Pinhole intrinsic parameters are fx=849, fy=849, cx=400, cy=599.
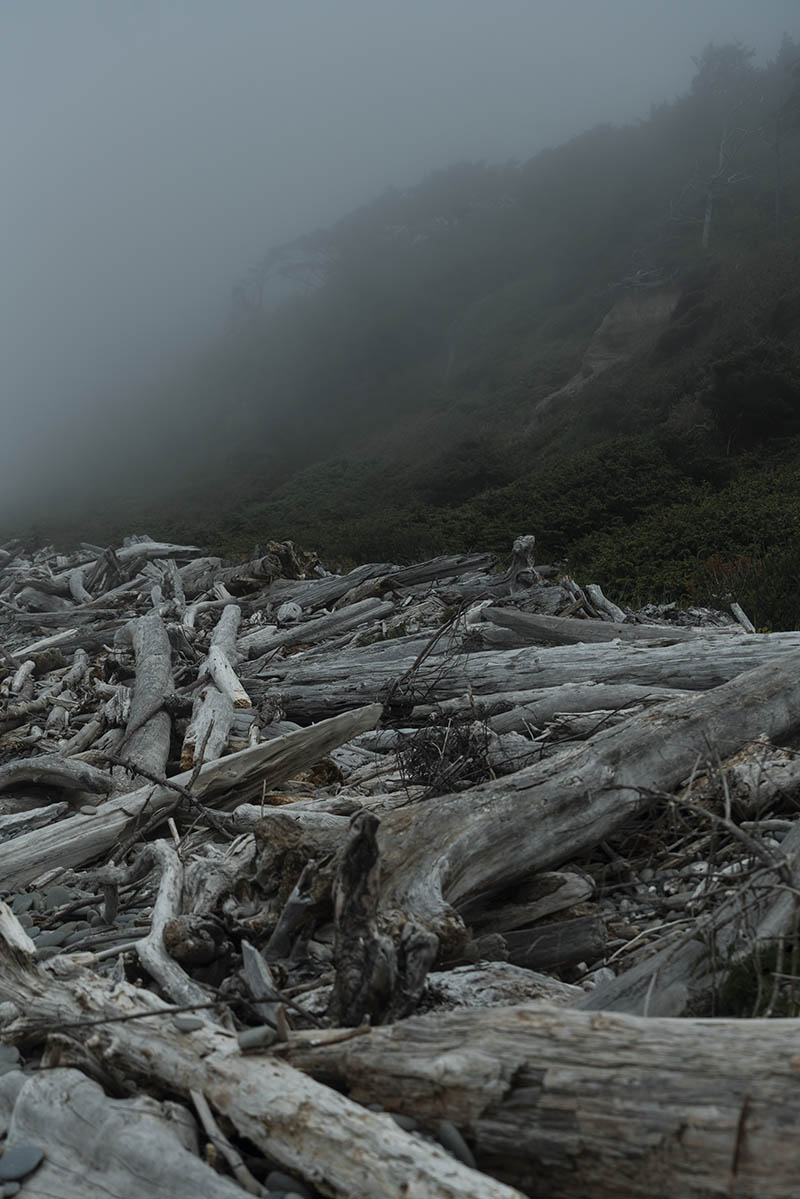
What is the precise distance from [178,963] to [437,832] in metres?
1.05

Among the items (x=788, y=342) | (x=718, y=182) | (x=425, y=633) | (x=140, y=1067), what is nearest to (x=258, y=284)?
(x=718, y=182)

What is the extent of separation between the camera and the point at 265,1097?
2014 mm

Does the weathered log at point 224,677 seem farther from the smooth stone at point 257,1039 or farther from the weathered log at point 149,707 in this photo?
the smooth stone at point 257,1039

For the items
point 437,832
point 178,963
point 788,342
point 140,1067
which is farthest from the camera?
point 788,342

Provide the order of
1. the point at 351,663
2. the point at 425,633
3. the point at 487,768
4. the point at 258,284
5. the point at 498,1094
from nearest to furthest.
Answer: the point at 498,1094 → the point at 487,768 → the point at 351,663 → the point at 425,633 → the point at 258,284

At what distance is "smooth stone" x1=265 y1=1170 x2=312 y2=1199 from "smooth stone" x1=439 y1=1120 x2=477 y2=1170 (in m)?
0.33

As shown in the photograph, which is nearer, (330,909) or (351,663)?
(330,909)

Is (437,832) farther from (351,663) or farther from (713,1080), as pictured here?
(351,663)

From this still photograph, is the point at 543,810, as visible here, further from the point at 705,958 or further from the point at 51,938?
the point at 51,938

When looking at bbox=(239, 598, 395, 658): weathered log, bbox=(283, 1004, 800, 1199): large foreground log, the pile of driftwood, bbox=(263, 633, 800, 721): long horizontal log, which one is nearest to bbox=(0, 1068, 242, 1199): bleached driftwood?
the pile of driftwood

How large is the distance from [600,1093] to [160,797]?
360 cm

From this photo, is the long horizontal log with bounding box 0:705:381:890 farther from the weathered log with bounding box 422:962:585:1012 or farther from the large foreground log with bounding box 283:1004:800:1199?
the large foreground log with bounding box 283:1004:800:1199

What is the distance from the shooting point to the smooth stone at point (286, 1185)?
1896mm

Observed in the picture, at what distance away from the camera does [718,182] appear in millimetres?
50875
